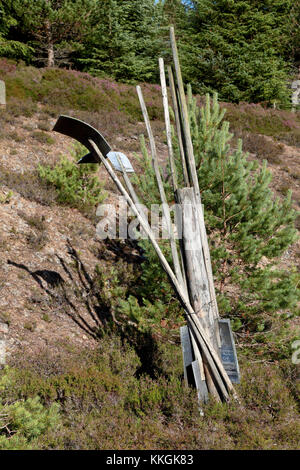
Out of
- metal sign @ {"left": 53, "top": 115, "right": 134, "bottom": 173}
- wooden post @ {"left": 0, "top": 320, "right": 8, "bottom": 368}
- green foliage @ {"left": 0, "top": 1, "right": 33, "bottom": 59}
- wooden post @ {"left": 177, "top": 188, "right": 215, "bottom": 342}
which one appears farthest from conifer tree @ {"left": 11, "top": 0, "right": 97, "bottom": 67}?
wooden post @ {"left": 177, "top": 188, "right": 215, "bottom": 342}

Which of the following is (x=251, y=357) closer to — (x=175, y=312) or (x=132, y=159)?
(x=175, y=312)

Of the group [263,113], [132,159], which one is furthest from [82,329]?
[263,113]

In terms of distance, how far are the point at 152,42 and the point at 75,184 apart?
17502 millimetres

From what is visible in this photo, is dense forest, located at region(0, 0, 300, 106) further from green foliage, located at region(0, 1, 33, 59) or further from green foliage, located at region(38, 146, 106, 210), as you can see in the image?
green foliage, located at region(38, 146, 106, 210)

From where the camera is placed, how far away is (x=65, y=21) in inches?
739

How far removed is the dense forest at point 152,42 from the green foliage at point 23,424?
1943 cm

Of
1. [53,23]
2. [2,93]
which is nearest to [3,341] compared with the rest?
[2,93]

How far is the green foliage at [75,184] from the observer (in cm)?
830

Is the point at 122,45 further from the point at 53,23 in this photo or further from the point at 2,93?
the point at 2,93

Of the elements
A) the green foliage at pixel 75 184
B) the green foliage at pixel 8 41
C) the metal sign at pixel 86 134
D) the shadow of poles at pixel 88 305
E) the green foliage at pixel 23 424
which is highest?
the green foliage at pixel 8 41

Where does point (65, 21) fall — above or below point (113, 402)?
above

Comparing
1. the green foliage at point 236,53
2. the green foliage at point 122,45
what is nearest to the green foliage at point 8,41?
the green foliage at point 122,45

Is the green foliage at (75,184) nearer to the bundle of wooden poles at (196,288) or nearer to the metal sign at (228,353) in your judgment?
the bundle of wooden poles at (196,288)
